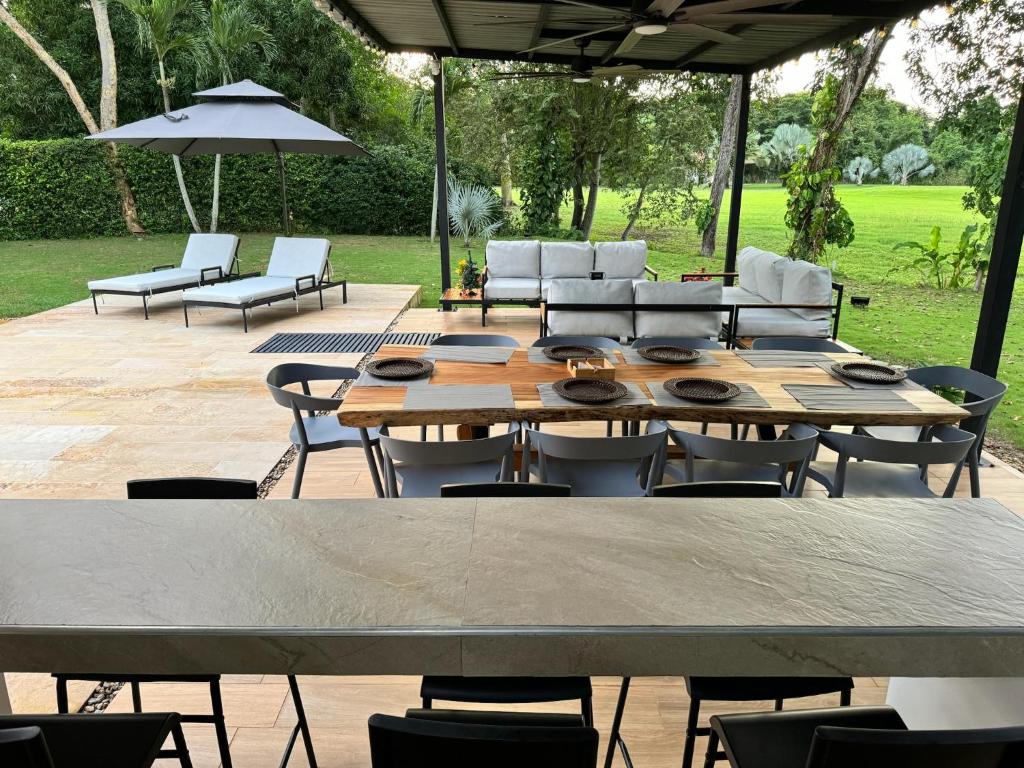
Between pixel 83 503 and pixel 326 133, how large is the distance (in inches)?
298

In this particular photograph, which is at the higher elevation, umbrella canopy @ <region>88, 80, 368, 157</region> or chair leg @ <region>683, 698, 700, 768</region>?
umbrella canopy @ <region>88, 80, 368, 157</region>

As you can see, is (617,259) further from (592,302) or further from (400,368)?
(400,368)

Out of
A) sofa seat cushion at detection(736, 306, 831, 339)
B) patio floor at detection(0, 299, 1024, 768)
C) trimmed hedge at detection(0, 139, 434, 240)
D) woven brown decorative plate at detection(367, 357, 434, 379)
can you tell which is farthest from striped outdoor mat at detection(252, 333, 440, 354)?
trimmed hedge at detection(0, 139, 434, 240)

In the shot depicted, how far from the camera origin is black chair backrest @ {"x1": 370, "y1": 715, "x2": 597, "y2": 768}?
1.02 m

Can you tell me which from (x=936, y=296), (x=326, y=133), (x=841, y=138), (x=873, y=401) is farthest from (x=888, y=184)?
(x=873, y=401)

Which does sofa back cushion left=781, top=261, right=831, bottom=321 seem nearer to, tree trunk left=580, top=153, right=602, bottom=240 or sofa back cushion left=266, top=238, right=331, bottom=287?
sofa back cushion left=266, top=238, right=331, bottom=287

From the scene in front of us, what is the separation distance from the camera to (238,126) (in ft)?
26.1

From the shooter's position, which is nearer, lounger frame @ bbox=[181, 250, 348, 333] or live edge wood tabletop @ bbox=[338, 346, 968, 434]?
live edge wood tabletop @ bbox=[338, 346, 968, 434]

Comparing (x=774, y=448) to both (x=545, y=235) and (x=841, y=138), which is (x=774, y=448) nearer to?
(x=841, y=138)

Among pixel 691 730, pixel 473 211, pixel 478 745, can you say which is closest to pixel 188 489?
pixel 478 745

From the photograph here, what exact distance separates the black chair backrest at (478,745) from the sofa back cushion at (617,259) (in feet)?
25.1

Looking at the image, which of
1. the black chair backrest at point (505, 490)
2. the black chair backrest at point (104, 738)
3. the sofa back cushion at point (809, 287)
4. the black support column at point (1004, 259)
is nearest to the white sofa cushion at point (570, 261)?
the sofa back cushion at point (809, 287)

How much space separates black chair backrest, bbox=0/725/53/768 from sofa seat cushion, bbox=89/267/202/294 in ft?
26.0

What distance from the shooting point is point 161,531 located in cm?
158
